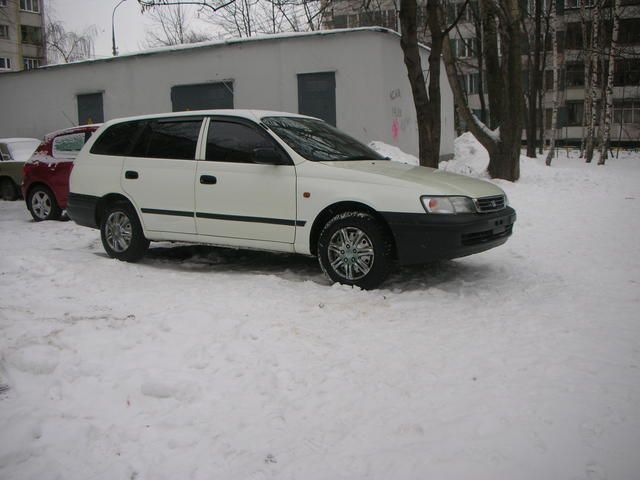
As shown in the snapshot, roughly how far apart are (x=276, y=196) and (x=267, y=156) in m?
0.40

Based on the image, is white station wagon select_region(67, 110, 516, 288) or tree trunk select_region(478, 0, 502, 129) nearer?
white station wagon select_region(67, 110, 516, 288)

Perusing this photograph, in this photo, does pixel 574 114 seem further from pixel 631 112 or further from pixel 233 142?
pixel 233 142

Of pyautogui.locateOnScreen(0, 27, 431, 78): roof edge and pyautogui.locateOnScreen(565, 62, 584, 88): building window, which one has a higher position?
pyautogui.locateOnScreen(565, 62, 584, 88): building window

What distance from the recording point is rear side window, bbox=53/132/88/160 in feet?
35.2

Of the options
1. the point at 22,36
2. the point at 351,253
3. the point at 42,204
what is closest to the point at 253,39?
the point at 42,204

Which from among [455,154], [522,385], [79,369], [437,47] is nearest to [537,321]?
[522,385]

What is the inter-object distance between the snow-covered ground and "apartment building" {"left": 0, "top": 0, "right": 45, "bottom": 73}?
59727 mm

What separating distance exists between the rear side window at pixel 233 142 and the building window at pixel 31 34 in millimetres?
61088

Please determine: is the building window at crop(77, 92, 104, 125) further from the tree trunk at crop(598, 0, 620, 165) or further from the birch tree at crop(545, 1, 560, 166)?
the tree trunk at crop(598, 0, 620, 165)

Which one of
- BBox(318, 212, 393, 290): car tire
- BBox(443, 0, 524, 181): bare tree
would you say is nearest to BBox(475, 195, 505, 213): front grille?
BBox(318, 212, 393, 290): car tire

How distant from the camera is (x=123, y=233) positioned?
7219mm

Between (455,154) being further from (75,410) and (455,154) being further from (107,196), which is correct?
(75,410)

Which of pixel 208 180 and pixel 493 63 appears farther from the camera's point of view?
pixel 493 63

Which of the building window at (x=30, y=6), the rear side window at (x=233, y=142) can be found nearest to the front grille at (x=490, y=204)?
the rear side window at (x=233, y=142)
